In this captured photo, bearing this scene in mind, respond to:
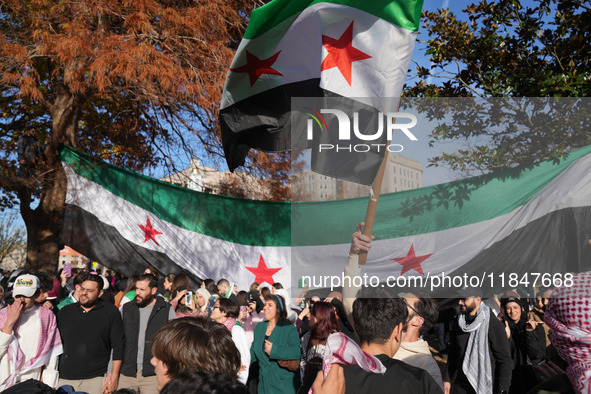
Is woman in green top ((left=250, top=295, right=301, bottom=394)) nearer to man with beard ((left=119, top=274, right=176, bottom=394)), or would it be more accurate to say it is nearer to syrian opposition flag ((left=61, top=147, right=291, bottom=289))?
man with beard ((left=119, top=274, right=176, bottom=394))

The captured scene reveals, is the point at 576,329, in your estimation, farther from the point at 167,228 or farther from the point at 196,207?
the point at 196,207

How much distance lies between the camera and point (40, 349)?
509 cm

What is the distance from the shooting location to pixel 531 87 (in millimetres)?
8523

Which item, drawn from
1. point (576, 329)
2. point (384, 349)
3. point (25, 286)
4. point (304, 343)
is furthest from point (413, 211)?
point (25, 286)

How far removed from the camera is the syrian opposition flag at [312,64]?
15.9 ft

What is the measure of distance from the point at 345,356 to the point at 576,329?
3.68 ft

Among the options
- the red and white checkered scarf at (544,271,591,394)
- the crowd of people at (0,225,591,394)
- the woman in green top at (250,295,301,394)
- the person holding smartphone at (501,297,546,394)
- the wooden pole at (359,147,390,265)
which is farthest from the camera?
the person holding smartphone at (501,297,546,394)

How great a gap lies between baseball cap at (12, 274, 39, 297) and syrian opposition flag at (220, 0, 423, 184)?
7.54 ft

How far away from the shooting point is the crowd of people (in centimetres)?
246

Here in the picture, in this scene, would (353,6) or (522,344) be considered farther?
(522,344)

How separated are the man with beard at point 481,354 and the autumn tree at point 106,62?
21.3 ft

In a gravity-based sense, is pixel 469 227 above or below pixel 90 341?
above

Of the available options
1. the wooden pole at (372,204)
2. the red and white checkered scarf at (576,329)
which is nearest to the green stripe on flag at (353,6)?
A: the wooden pole at (372,204)

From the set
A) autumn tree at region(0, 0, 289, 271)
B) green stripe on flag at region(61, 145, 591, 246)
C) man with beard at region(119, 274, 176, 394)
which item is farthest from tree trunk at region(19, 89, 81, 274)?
green stripe on flag at region(61, 145, 591, 246)
